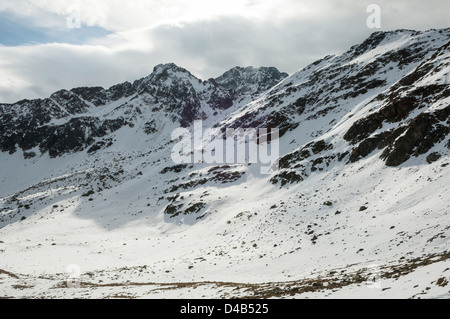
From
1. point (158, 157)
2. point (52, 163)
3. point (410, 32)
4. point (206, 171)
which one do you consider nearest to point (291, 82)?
point (410, 32)

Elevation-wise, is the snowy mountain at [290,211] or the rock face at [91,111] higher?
the rock face at [91,111]

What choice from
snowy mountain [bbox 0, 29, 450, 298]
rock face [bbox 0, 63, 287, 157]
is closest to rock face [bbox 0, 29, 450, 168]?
snowy mountain [bbox 0, 29, 450, 298]

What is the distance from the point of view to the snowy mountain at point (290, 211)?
2125 cm

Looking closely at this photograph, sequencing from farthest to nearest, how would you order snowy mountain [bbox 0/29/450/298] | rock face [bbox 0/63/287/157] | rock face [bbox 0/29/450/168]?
rock face [bbox 0/63/287/157] < rock face [bbox 0/29/450/168] < snowy mountain [bbox 0/29/450/298]

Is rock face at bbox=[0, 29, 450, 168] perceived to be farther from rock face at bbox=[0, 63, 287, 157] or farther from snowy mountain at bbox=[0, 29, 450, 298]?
rock face at bbox=[0, 63, 287, 157]

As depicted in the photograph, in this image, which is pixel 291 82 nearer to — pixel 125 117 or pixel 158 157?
pixel 158 157

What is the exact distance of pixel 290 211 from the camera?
37719 mm

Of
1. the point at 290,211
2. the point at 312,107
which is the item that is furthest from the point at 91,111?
the point at 290,211

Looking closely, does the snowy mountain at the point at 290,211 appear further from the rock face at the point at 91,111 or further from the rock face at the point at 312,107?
the rock face at the point at 91,111

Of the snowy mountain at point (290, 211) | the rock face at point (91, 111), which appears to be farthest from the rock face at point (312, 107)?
the rock face at point (91, 111)

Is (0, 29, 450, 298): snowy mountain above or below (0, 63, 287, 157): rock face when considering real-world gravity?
below

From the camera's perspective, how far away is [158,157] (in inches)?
3949

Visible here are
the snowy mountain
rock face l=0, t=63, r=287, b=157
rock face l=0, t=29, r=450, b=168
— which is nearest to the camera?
the snowy mountain

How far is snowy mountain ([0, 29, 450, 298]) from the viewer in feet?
69.7
